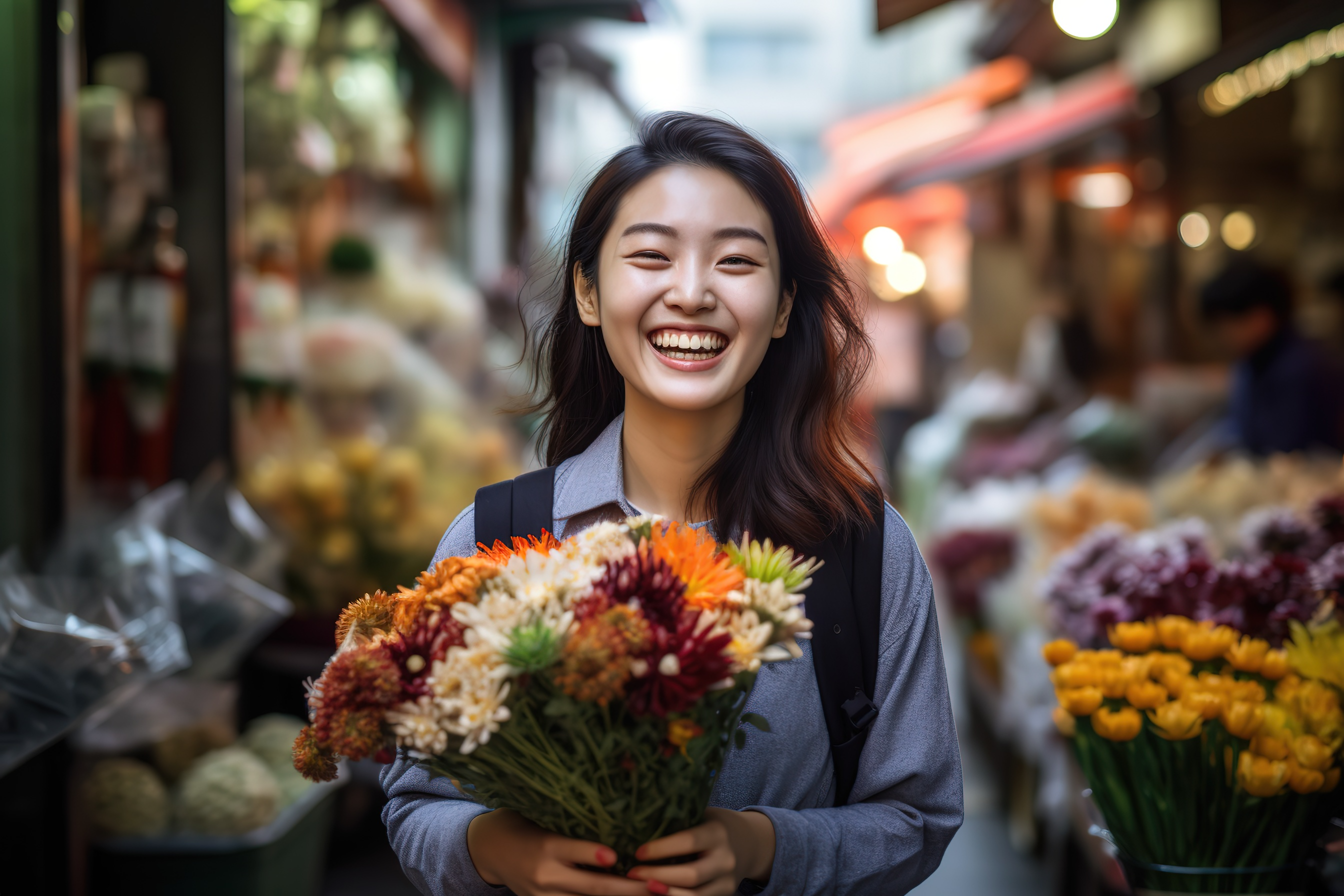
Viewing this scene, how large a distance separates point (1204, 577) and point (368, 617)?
5.32 ft

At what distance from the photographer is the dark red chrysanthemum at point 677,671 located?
1023mm

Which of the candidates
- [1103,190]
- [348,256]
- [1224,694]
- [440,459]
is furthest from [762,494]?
[1103,190]

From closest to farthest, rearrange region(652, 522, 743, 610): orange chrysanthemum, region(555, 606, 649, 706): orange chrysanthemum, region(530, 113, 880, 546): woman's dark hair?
region(555, 606, 649, 706): orange chrysanthemum, region(652, 522, 743, 610): orange chrysanthemum, region(530, 113, 880, 546): woman's dark hair

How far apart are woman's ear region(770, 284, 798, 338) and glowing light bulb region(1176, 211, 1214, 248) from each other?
587 centimetres

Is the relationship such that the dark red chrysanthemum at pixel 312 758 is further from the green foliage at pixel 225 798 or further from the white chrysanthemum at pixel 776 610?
the green foliage at pixel 225 798

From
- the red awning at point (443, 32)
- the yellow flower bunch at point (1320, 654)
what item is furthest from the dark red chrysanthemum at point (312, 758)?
the red awning at point (443, 32)

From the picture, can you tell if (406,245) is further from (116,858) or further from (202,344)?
(116,858)

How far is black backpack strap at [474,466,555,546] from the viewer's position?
5.11ft

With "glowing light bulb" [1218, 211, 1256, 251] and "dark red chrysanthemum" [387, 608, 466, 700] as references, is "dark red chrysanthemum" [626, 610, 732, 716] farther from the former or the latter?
"glowing light bulb" [1218, 211, 1256, 251]

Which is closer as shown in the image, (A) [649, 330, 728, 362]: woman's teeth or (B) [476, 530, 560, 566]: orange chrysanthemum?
(B) [476, 530, 560, 566]: orange chrysanthemum

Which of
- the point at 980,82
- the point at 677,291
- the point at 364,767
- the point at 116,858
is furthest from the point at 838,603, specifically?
the point at 980,82

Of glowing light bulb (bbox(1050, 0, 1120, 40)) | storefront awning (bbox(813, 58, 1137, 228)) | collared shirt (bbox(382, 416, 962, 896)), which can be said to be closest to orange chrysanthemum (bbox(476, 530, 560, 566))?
collared shirt (bbox(382, 416, 962, 896))

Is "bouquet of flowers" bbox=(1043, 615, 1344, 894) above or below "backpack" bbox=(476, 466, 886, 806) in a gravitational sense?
below

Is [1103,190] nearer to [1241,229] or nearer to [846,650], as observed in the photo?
[1241,229]
